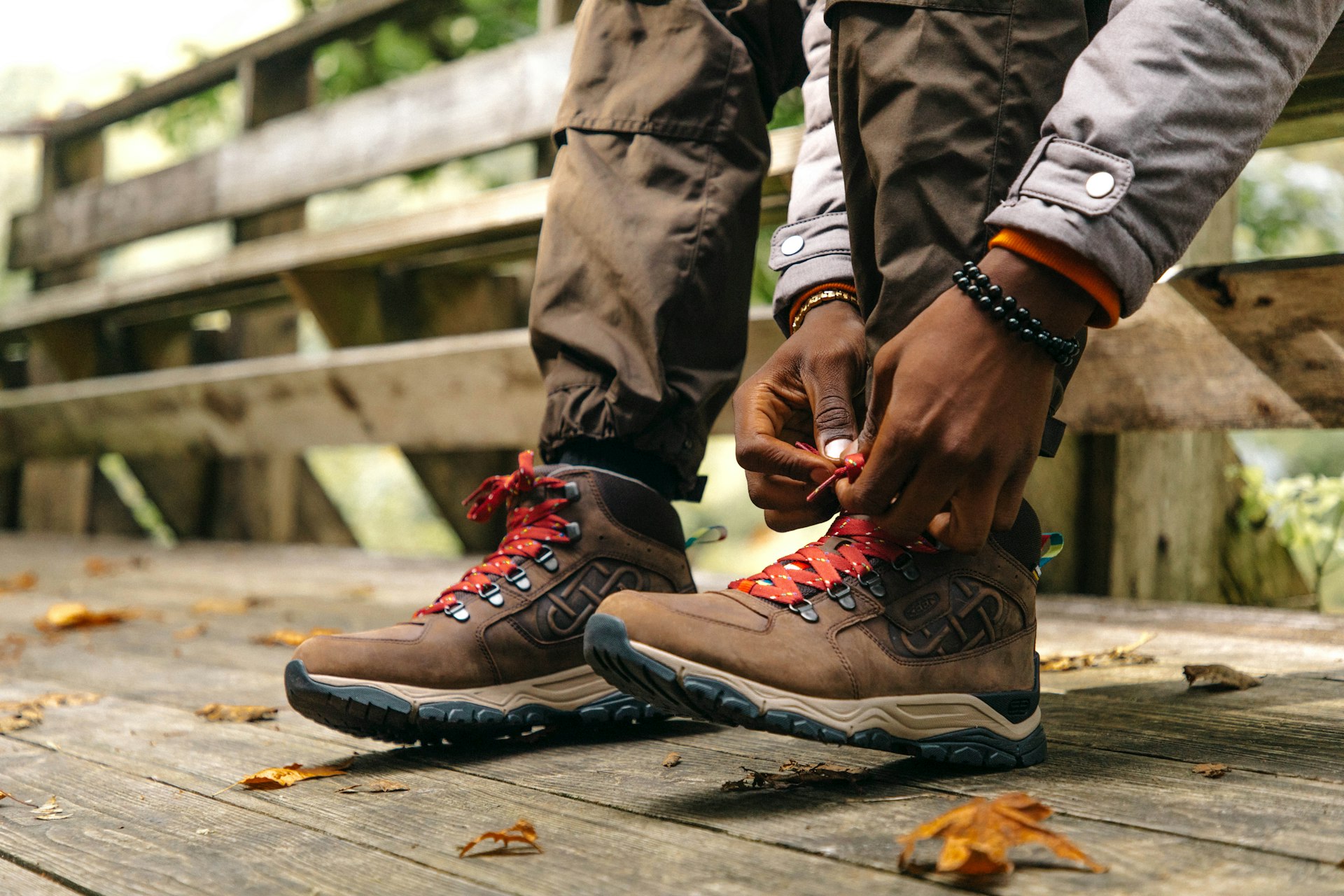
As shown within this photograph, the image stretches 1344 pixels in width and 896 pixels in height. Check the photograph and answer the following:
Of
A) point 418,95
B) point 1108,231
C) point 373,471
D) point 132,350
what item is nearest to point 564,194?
point 1108,231

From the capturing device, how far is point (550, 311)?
4.16ft

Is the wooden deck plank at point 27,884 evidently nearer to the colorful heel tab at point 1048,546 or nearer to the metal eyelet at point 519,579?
the metal eyelet at point 519,579

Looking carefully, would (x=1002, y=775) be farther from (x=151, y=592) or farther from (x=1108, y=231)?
(x=151, y=592)

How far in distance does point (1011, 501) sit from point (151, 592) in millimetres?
2207

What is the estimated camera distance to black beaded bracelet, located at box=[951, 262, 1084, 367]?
825 mm

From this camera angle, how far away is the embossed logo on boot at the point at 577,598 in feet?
3.85

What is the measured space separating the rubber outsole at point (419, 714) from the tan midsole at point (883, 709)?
29cm

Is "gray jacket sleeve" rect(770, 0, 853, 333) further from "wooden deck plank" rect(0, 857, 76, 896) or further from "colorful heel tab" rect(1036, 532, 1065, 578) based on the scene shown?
"wooden deck plank" rect(0, 857, 76, 896)

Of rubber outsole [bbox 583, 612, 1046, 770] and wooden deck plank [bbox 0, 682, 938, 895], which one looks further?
rubber outsole [bbox 583, 612, 1046, 770]

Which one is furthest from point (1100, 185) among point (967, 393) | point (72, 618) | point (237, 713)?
point (72, 618)

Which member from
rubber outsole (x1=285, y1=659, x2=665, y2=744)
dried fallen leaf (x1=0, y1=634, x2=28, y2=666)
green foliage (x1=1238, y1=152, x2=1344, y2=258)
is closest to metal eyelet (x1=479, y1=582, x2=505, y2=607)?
rubber outsole (x1=285, y1=659, x2=665, y2=744)

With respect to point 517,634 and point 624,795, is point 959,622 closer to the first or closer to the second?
point 624,795

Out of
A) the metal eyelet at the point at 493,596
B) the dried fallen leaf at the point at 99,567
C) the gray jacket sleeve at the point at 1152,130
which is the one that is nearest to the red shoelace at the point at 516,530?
the metal eyelet at the point at 493,596

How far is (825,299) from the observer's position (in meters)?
1.16
